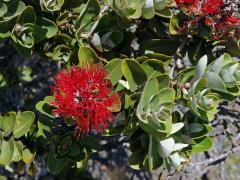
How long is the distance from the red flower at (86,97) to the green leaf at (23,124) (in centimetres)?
37

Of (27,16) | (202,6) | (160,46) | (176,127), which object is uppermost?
(202,6)

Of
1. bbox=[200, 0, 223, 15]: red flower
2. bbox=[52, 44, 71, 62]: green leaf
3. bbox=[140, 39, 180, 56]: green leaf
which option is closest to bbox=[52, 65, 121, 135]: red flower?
bbox=[52, 44, 71, 62]: green leaf

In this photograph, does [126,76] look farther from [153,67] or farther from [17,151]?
[17,151]

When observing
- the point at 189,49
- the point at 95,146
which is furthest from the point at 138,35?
the point at 95,146

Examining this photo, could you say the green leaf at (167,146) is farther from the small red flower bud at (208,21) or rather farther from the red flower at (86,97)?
the small red flower bud at (208,21)

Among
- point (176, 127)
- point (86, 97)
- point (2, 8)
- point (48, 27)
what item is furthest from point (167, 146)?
point (2, 8)

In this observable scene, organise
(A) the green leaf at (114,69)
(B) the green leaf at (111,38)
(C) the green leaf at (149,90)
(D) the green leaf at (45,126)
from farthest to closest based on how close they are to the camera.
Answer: (D) the green leaf at (45,126), (B) the green leaf at (111,38), (A) the green leaf at (114,69), (C) the green leaf at (149,90)

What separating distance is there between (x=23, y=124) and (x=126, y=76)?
59 cm

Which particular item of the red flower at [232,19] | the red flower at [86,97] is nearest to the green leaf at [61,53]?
the red flower at [86,97]

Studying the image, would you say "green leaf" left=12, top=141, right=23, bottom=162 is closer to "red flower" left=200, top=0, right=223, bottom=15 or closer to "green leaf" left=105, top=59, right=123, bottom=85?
"green leaf" left=105, top=59, right=123, bottom=85

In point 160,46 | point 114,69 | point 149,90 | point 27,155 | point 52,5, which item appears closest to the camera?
point 149,90

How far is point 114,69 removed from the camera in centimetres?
165

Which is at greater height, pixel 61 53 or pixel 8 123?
pixel 61 53

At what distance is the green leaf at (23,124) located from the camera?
1933 millimetres
